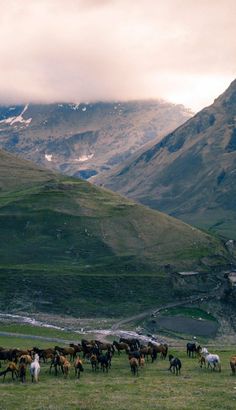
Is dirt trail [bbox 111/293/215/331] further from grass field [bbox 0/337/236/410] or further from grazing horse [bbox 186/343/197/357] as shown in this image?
grass field [bbox 0/337/236/410]

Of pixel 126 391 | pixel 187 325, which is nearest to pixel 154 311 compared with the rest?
pixel 187 325

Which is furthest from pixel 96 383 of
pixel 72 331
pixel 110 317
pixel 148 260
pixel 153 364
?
pixel 148 260

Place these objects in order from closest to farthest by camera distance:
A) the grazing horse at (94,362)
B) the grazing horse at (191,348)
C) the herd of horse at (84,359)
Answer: the herd of horse at (84,359)
the grazing horse at (94,362)
the grazing horse at (191,348)

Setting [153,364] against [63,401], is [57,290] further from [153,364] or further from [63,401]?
[63,401]

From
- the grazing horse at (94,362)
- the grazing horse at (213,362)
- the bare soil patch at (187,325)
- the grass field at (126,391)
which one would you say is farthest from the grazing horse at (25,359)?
the bare soil patch at (187,325)

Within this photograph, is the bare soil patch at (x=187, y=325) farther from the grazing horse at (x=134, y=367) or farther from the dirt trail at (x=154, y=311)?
the grazing horse at (x=134, y=367)

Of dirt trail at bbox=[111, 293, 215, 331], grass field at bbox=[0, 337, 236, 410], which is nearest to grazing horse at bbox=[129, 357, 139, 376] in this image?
grass field at bbox=[0, 337, 236, 410]
